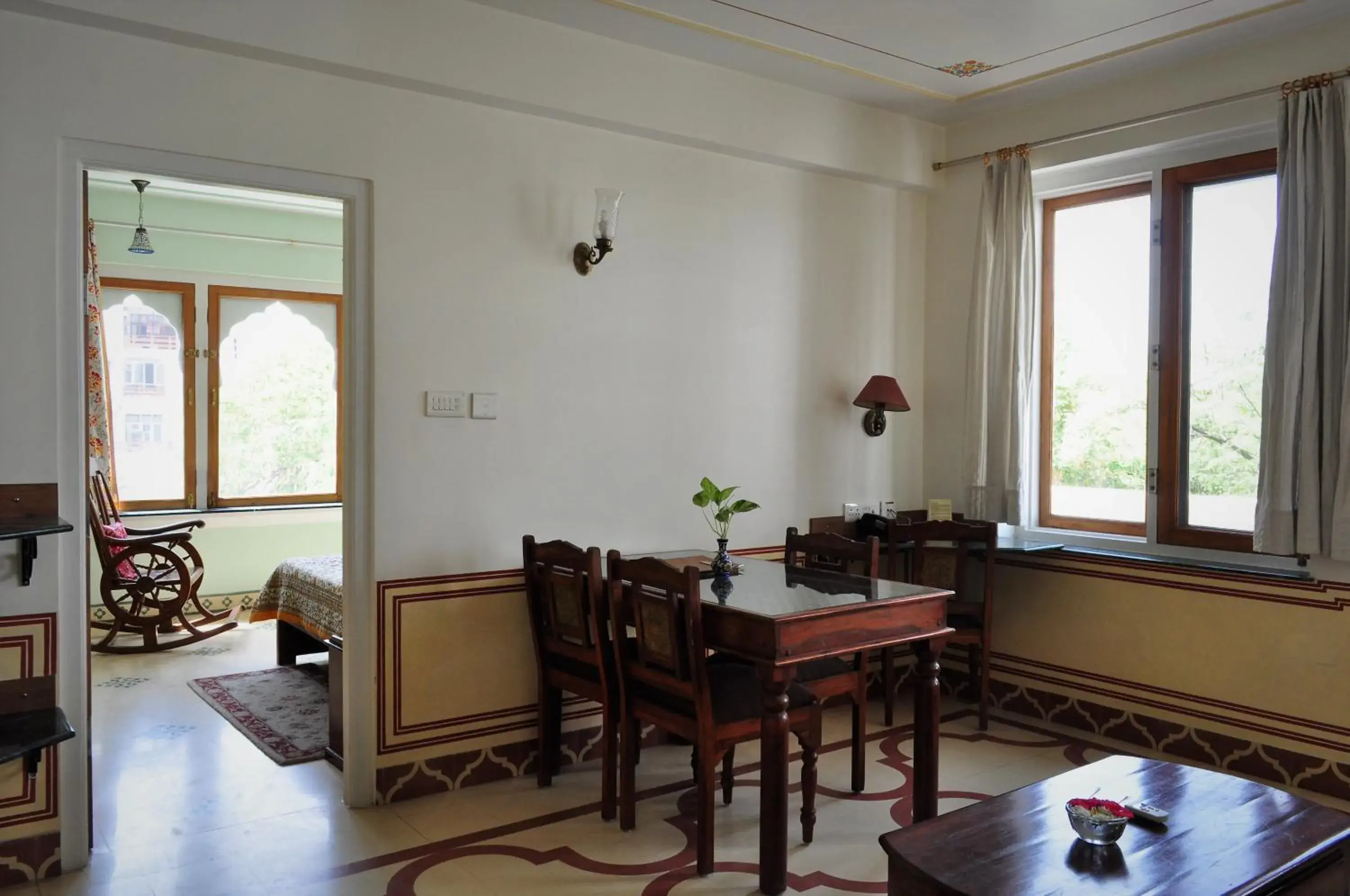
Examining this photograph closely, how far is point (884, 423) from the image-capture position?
15.7 feet

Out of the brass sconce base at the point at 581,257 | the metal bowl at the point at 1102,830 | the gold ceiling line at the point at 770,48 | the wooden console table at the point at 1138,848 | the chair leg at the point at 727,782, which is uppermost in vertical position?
the gold ceiling line at the point at 770,48

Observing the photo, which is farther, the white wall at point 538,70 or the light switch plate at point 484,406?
the light switch plate at point 484,406

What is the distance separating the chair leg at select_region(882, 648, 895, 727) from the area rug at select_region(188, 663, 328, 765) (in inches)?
93.5

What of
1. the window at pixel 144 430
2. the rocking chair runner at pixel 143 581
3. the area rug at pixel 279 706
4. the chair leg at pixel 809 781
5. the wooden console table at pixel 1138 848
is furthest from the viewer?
the window at pixel 144 430

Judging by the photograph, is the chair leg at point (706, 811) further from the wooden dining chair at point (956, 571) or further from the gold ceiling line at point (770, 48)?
the gold ceiling line at point (770, 48)

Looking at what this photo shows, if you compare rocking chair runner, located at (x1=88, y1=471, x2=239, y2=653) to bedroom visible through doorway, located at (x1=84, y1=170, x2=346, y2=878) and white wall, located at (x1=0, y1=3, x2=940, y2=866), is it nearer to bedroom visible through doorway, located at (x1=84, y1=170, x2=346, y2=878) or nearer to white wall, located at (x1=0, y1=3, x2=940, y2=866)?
bedroom visible through doorway, located at (x1=84, y1=170, x2=346, y2=878)

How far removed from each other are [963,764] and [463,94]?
316 cm

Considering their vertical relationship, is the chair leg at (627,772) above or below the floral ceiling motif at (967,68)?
below

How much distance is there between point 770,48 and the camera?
386 cm

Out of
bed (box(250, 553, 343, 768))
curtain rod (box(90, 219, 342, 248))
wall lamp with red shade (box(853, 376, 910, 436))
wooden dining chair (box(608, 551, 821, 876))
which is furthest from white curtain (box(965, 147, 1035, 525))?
curtain rod (box(90, 219, 342, 248))

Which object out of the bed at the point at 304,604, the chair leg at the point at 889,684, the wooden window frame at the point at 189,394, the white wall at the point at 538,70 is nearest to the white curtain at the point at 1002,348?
the white wall at the point at 538,70

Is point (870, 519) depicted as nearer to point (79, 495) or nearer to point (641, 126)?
point (641, 126)

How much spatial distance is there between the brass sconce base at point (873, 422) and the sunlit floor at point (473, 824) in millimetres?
1355

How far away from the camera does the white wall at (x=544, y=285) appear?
2.87 metres
